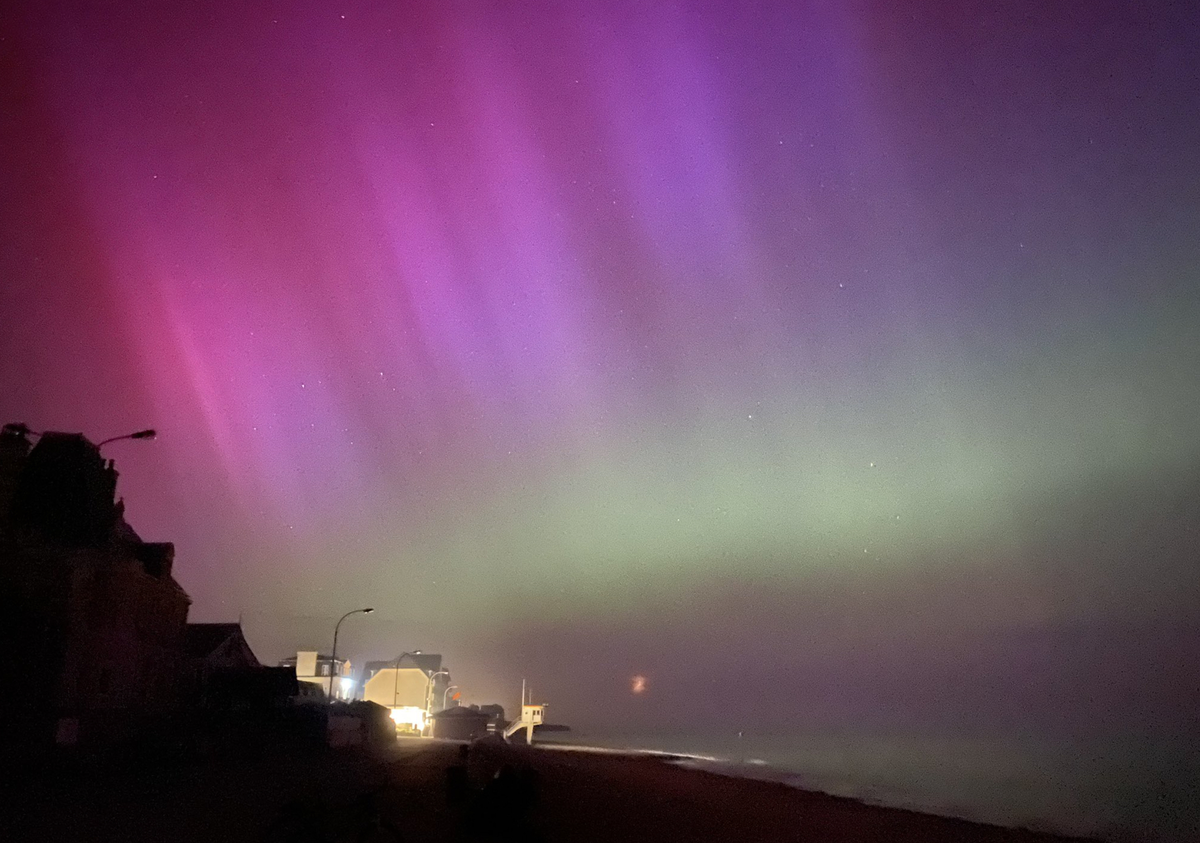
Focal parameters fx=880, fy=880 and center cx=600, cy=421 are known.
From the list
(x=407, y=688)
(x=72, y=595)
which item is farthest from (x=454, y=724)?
(x=72, y=595)

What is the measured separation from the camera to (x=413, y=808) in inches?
852

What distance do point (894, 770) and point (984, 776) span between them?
8714 millimetres

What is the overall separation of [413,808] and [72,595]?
62.2 feet

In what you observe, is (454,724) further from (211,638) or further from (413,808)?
(413,808)

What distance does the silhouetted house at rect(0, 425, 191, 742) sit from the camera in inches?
1240

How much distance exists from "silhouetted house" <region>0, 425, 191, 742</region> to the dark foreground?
11.8 ft

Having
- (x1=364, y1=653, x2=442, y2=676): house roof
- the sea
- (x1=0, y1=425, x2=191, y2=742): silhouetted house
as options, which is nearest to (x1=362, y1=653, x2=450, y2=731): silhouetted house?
(x1=364, y1=653, x2=442, y2=676): house roof

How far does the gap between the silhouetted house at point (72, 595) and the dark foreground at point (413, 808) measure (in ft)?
11.8

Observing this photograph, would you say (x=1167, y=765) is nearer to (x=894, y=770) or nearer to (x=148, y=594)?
(x=894, y=770)

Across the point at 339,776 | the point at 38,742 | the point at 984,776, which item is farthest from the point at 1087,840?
the point at 984,776

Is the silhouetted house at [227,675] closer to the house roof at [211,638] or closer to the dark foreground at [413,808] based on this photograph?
the house roof at [211,638]

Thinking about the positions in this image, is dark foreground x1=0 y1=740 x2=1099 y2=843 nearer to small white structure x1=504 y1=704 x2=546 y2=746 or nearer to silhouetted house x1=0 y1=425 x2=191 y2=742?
silhouetted house x1=0 y1=425 x2=191 y2=742

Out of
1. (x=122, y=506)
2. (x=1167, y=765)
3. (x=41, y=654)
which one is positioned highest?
(x=122, y=506)

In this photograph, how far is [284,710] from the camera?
5378cm
